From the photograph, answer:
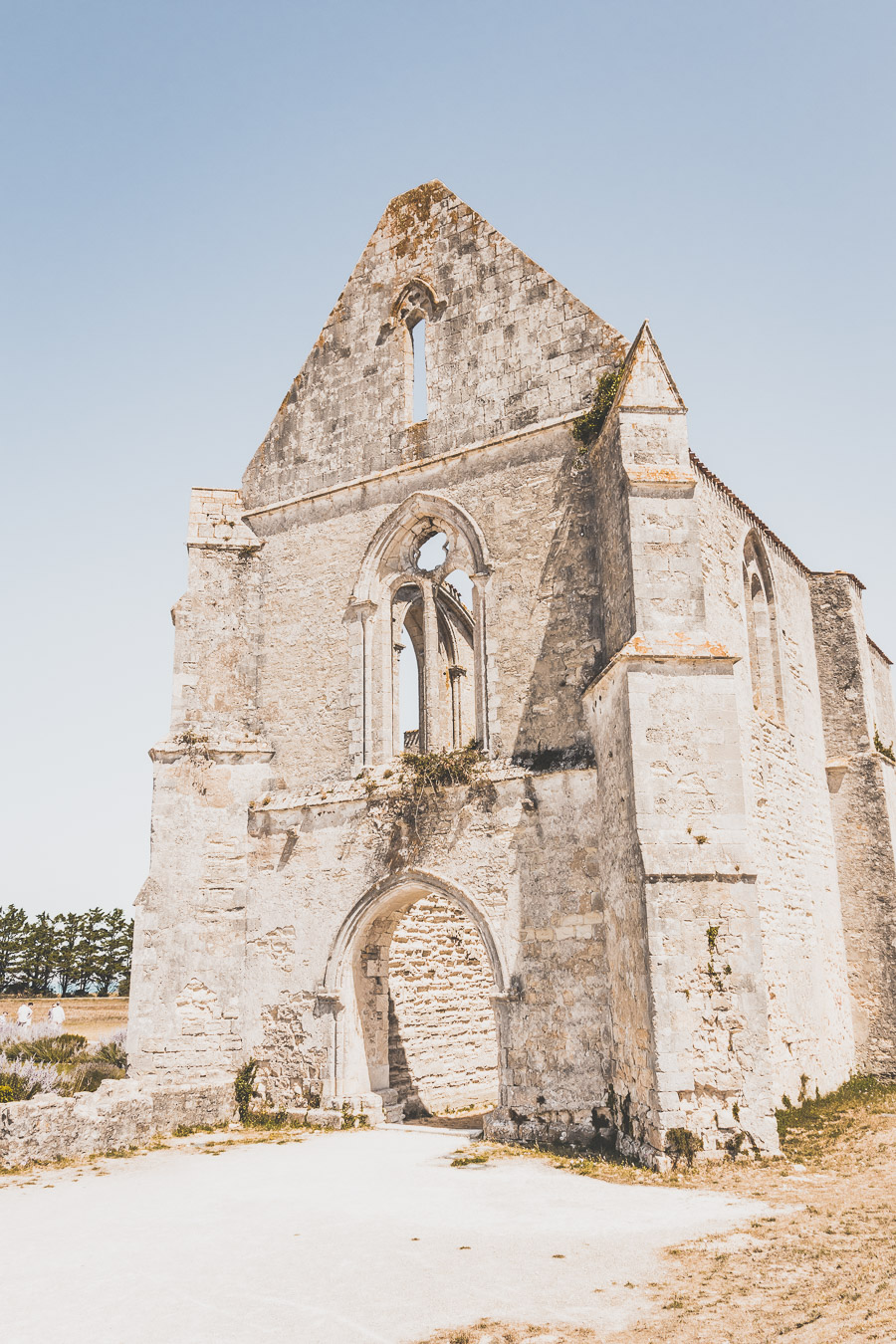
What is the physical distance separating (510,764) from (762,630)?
4232 mm

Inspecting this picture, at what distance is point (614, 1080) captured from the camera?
9.12 meters

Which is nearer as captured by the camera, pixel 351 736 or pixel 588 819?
pixel 588 819

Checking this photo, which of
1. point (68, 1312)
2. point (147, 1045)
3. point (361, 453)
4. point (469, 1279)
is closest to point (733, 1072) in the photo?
point (469, 1279)

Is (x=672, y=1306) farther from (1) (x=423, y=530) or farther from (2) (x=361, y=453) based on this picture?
(2) (x=361, y=453)

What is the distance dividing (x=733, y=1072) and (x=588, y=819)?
2.70m

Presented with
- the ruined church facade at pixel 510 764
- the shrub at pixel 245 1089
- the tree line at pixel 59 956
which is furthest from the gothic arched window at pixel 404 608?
the tree line at pixel 59 956

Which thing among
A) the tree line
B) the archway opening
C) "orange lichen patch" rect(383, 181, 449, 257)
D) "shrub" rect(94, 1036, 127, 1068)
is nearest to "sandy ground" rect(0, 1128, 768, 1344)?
the archway opening

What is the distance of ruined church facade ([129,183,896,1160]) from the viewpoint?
8.81m

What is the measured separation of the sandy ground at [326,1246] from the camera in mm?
4938

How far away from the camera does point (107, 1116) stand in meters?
9.75

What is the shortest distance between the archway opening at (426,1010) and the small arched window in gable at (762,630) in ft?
14.7

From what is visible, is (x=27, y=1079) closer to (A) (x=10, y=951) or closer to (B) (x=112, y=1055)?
(B) (x=112, y=1055)

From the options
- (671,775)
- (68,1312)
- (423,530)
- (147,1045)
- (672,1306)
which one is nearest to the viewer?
(672,1306)

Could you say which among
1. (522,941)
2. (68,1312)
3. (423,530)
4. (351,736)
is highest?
(423,530)
